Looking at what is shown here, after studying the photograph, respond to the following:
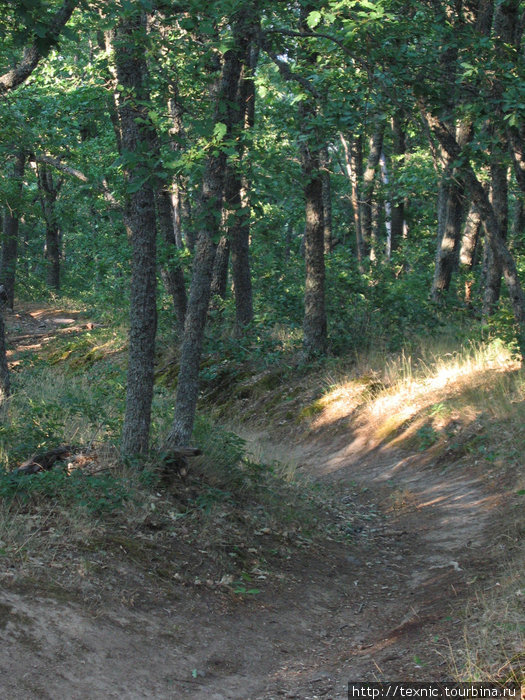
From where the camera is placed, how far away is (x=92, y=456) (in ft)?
21.6

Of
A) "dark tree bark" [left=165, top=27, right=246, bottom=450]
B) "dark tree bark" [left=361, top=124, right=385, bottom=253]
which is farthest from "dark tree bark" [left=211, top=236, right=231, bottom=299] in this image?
"dark tree bark" [left=165, top=27, right=246, bottom=450]

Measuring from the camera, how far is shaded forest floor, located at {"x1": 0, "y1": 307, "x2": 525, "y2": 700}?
4.08m

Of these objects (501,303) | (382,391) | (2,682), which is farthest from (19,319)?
(2,682)

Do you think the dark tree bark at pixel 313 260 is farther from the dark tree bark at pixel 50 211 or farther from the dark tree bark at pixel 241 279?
the dark tree bark at pixel 50 211

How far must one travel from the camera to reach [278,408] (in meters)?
13.2

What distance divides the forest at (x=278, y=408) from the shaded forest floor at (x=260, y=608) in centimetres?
2

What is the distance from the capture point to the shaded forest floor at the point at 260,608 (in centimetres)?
408

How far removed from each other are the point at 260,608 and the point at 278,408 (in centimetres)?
782

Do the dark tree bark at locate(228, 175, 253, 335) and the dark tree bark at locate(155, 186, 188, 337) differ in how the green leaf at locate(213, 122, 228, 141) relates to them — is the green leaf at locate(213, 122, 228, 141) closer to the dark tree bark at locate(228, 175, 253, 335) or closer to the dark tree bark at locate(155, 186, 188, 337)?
the dark tree bark at locate(155, 186, 188, 337)

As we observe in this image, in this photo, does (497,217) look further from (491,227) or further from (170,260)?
(170,260)

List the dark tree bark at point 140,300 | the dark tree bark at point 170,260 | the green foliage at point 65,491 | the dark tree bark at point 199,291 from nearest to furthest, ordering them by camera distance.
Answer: the green foliage at point 65,491, the dark tree bark at point 140,300, the dark tree bark at point 199,291, the dark tree bark at point 170,260

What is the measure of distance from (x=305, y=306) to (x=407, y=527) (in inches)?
253

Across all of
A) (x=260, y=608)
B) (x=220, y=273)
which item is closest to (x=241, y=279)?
(x=220, y=273)

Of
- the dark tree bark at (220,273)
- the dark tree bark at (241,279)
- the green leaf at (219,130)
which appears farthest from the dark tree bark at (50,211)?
the green leaf at (219,130)
